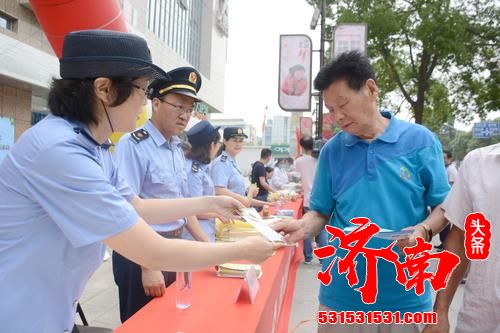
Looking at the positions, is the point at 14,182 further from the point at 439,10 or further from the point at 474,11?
the point at 474,11

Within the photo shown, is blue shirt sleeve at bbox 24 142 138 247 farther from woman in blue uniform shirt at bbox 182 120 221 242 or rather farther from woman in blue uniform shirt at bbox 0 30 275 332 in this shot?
woman in blue uniform shirt at bbox 182 120 221 242

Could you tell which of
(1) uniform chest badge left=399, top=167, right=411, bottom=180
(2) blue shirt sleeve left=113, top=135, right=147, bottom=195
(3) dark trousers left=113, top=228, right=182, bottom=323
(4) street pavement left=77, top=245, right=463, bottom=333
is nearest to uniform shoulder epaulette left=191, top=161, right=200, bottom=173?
(2) blue shirt sleeve left=113, top=135, right=147, bottom=195

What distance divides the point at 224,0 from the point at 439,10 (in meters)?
21.8

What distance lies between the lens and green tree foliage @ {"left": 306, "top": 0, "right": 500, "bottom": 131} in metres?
11.8

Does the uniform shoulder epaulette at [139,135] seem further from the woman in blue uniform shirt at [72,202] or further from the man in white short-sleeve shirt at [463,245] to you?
the man in white short-sleeve shirt at [463,245]

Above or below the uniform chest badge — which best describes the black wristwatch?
below

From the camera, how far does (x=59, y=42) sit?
3.40 metres

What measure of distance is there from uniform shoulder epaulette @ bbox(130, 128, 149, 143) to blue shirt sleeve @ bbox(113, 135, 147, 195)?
4 cm

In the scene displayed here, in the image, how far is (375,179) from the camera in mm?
1749

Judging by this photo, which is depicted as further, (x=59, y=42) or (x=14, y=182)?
(x=59, y=42)

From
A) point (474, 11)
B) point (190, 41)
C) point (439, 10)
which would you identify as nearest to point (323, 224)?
point (439, 10)

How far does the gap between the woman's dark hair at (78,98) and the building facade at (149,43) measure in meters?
0.19

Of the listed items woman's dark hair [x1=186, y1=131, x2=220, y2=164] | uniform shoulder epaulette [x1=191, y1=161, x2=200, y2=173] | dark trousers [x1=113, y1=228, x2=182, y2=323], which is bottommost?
dark trousers [x1=113, y1=228, x2=182, y2=323]

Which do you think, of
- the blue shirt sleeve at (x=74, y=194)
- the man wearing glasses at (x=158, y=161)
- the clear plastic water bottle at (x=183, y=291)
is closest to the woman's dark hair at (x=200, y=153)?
the man wearing glasses at (x=158, y=161)
